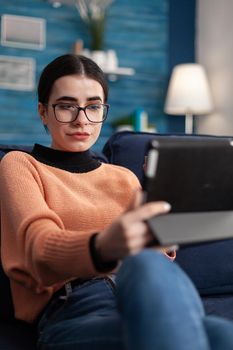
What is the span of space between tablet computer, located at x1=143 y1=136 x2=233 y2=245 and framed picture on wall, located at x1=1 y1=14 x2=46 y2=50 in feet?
8.85

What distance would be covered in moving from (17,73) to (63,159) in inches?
88.1

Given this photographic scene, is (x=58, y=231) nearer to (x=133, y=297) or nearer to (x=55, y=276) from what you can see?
(x=55, y=276)

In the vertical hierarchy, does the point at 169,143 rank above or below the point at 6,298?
above

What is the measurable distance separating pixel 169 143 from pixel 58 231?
24 cm

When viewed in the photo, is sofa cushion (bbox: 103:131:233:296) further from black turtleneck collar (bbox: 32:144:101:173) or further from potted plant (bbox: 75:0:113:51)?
potted plant (bbox: 75:0:113:51)

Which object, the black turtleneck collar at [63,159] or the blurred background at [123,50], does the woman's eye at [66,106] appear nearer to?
the black turtleneck collar at [63,159]

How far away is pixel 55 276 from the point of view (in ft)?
2.98

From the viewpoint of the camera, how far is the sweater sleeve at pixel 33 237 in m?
0.84

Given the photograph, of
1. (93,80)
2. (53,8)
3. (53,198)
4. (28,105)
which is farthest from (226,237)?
(53,8)

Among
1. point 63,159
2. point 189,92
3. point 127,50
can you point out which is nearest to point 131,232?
point 63,159

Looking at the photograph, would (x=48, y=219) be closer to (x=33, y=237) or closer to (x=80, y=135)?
(x=33, y=237)

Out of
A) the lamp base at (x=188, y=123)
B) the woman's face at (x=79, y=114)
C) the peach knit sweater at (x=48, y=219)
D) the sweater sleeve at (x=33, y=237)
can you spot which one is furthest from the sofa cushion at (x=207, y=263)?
the lamp base at (x=188, y=123)

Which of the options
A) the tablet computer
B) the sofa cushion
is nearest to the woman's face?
the sofa cushion

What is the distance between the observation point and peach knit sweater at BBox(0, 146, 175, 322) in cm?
86
